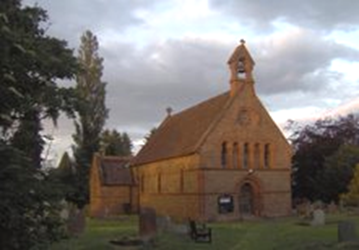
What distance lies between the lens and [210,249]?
26.7 m

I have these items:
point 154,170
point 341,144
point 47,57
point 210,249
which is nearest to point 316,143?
point 341,144

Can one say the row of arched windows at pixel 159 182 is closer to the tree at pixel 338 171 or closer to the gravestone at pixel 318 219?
the tree at pixel 338 171

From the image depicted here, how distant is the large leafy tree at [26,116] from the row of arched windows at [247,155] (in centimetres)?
4041

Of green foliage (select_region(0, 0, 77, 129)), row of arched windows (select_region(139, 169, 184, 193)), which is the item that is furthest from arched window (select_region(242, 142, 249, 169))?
green foliage (select_region(0, 0, 77, 129))

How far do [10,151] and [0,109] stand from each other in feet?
3.81

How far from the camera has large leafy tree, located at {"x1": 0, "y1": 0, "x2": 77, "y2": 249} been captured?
44.0ft

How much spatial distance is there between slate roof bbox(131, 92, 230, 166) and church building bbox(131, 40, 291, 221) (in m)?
0.14

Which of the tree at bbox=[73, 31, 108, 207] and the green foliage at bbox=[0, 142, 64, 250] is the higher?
the tree at bbox=[73, 31, 108, 207]

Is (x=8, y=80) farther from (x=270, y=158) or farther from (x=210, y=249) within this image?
(x=270, y=158)

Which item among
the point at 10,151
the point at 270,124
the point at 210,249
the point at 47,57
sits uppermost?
the point at 270,124

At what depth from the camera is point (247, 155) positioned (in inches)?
2234

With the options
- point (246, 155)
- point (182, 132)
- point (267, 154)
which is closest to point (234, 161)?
point (246, 155)

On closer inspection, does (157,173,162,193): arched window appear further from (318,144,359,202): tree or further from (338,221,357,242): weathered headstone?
(338,221,357,242): weathered headstone

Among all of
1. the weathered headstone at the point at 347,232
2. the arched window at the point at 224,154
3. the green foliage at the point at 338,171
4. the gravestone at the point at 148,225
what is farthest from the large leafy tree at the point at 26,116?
the green foliage at the point at 338,171
